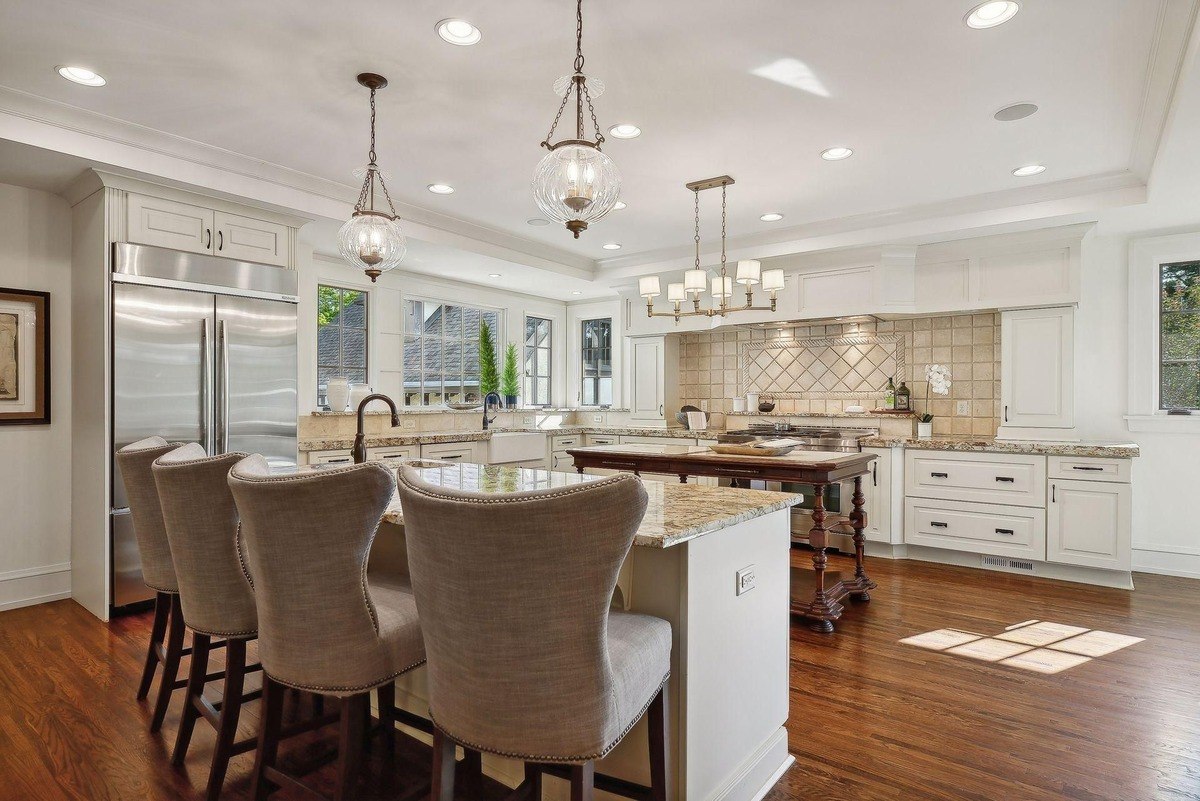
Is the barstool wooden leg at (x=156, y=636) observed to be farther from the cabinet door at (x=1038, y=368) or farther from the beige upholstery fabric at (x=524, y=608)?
the cabinet door at (x=1038, y=368)

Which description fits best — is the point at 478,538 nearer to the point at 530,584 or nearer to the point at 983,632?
the point at 530,584

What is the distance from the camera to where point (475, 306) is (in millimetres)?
6926

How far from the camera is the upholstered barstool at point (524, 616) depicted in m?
1.11

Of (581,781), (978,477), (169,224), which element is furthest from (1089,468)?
(169,224)

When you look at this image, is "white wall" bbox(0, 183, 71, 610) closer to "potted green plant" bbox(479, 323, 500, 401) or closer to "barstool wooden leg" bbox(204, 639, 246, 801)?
"barstool wooden leg" bbox(204, 639, 246, 801)

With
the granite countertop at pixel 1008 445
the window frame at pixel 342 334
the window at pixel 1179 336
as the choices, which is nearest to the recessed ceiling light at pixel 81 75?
the window frame at pixel 342 334

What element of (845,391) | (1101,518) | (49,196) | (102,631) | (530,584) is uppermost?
(49,196)

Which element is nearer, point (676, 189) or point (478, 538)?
point (478, 538)

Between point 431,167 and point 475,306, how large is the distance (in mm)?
3117

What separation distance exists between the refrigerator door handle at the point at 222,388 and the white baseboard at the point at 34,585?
3.93ft

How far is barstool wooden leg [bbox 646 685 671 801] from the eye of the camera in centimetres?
148

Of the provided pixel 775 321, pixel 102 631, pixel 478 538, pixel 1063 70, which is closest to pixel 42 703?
pixel 102 631

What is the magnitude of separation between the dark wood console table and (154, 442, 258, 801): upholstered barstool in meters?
2.40

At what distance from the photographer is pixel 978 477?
4.52m
